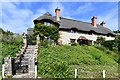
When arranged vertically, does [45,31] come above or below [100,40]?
above

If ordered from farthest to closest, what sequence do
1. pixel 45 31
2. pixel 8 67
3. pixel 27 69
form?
pixel 45 31, pixel 27 69, pixel 8 67

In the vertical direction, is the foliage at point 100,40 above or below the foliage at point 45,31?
below

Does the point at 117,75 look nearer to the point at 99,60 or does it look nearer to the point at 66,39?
the point at 99,60

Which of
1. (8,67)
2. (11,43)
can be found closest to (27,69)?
(8,67)

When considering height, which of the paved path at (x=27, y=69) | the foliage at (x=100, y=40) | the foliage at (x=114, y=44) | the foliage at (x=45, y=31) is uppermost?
the foliage at (x=45, y=31)

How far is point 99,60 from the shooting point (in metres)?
21.1

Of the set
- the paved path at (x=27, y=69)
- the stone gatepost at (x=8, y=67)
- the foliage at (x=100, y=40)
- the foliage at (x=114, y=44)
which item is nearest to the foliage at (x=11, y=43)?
the paved path at (x=27, y=69)

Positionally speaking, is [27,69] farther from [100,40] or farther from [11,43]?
[100,40]

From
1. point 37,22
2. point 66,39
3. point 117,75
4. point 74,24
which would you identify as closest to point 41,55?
point 117,75

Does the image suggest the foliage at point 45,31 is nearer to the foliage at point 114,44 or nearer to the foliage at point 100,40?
the foliage at point 114,44

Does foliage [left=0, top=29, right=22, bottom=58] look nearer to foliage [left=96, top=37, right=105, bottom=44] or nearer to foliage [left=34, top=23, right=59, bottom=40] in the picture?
foliage [left=34, top=23, right=59, bottom=40]

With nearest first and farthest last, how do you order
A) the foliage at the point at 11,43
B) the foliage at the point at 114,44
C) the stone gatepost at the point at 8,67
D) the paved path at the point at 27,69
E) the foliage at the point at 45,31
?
the paved path at the point at 27,69 < the stone gatepost at the point at 8,67 < the foliage at the point at 11,43 < the foliage at the point at 45,31 < the foliage at the point at 114,44

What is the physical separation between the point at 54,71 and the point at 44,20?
1983 centimetres

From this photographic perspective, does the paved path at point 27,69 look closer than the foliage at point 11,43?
Yes
